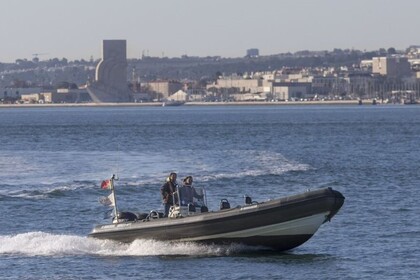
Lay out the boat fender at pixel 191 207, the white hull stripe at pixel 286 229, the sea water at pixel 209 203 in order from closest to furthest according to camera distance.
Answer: the sea water at pixel 209 203, the white hull stripe at pixel 286 229, the boat fender at pixel 191 207

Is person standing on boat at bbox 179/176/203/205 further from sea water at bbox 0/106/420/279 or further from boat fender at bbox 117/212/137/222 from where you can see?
boat fender at bbox 117/212/137/222

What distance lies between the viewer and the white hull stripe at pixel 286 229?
3378cm

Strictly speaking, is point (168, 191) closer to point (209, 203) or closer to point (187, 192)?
point (187, 192)

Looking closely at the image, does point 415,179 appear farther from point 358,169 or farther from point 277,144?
point 277,144

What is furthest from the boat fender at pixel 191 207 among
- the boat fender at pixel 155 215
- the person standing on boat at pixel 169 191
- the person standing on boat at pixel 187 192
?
the boat fender at pixel 155 215

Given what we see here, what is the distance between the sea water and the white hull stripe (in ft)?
1.39

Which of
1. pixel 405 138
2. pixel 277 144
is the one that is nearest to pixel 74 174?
pixel 277 144

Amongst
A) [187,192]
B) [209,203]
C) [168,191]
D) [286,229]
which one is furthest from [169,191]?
[209,203]

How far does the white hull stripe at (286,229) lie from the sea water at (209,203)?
0.42 m

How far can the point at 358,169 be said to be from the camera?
6612cm

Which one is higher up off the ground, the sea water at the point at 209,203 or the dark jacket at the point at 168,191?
the dark jacket at the point at 168,191

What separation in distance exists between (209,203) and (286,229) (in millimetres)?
12658

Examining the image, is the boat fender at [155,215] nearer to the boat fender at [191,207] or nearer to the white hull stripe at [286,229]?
the boat fender at [191,207]

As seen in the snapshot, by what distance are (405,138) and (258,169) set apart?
46.4 m
